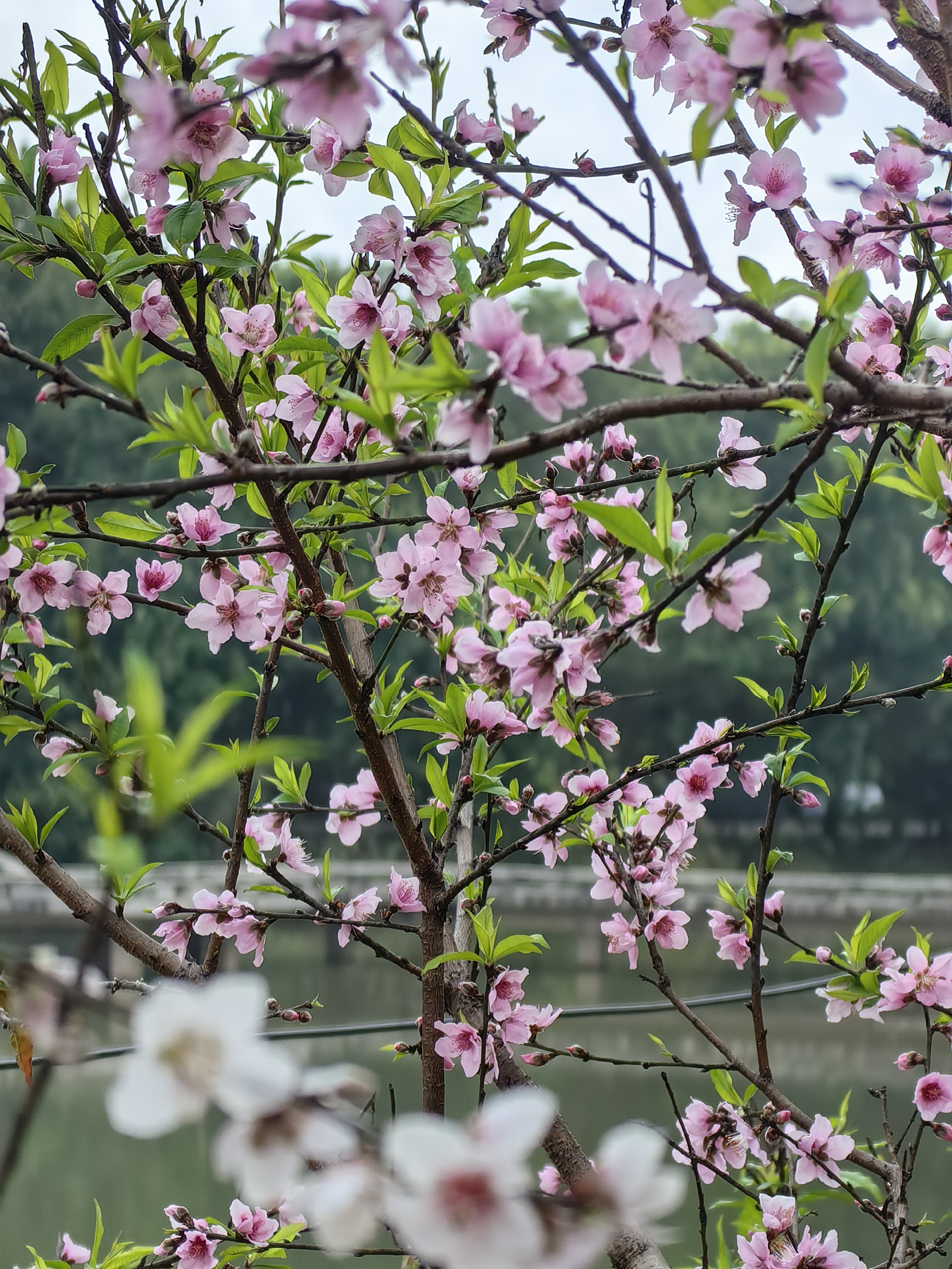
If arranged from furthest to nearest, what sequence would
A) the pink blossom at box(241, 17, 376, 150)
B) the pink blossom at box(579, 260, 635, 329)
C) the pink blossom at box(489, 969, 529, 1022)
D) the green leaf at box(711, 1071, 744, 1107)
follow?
the green leaf at box(711, 1071, 744, 1107) → the pink blossom at box(489, 969, 529, 1022) → the pink blossom at box(579, 260, 635, 329) → the pink blossom at box(241, 17, 376, 150)

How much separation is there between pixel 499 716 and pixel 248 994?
2.62 ft

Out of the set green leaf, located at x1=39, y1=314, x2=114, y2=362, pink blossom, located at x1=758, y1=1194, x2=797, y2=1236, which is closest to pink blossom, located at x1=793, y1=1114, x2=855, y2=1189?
pink blossom, located at x1=758, y1=1194, x2=797, y2=1236

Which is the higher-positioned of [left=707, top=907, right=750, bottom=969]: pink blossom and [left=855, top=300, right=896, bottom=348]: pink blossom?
[left=855, top=300, right=896, bottom=348]: pink blossom

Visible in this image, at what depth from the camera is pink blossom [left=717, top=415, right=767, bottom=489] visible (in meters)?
0.98

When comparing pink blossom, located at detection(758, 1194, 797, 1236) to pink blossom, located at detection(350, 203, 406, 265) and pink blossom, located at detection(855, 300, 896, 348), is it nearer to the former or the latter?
pink blossom, located at detection(855, 300, 896, 348)

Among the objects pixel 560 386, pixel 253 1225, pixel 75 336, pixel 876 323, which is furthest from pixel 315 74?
pixel 253 1225

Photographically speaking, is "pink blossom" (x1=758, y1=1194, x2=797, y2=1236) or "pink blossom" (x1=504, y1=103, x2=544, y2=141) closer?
"pink blossom" (x1=758, y1=1194, x2=797, y2=1236)

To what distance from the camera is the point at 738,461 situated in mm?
977

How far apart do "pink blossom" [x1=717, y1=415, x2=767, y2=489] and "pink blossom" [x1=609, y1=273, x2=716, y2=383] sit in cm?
40

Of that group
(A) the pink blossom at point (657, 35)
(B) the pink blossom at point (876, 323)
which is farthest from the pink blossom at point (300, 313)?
(B) the pink blossom at point (876, 323)

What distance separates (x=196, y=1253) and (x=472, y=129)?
1.27 meters

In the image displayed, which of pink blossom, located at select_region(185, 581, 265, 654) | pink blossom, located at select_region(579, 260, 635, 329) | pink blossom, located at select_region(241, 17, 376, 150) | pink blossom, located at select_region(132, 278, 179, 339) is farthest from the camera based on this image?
pink blossom, located at select_region(185, 581, 265, 654)

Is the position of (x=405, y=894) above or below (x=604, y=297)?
below

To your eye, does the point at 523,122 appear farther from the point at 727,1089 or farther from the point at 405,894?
the point at 727,1089
